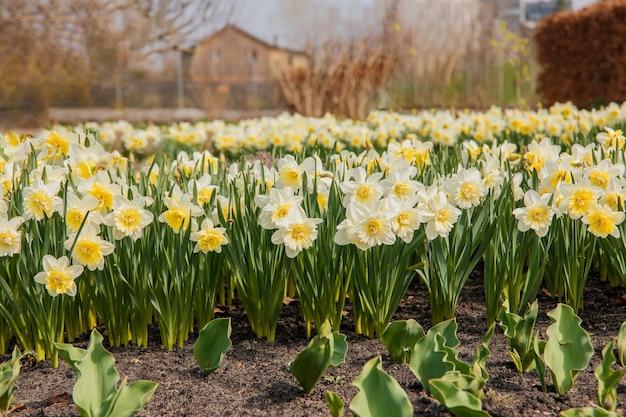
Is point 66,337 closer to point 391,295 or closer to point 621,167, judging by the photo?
point 391,295

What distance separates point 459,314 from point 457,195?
1.80ft

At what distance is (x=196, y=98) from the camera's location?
82.5 feet

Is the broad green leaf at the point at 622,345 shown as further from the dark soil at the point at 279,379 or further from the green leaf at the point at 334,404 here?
the green leaf at the point at 334,404

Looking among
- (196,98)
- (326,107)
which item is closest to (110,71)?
(196,98)

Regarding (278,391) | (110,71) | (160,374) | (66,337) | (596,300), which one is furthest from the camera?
(110,71)

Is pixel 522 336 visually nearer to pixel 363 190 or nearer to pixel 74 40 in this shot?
pixel 363 190

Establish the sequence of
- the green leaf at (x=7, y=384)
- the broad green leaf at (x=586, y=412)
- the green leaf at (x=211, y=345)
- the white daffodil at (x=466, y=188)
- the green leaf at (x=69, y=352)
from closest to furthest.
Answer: the broad green leaf at (x=586, y=412) < the green leaf at (x=7, y=384) < the green leaf at (x=69, y=352) < the green leaf at (x=211, y=345) < the white daffodil at (x=466, y=188)

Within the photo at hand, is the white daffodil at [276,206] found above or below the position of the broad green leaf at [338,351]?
above

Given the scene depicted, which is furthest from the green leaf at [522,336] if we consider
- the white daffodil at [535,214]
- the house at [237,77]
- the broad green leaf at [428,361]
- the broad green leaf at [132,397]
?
→ the house at [237,77]

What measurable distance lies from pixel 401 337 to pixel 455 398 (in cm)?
45

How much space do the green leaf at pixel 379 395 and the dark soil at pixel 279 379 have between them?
215mm

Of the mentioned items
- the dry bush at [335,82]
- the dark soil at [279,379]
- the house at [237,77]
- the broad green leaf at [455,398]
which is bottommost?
the dark soil at [279,379]

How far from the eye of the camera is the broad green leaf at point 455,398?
59.1 inches

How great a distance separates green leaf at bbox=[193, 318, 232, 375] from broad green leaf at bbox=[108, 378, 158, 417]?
1.12 feet
